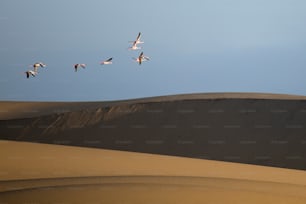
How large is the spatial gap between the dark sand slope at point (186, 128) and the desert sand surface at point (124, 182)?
8.12 m

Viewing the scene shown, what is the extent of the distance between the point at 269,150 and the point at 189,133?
3.10m

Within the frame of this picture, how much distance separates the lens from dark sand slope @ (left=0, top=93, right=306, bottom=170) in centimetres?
2442

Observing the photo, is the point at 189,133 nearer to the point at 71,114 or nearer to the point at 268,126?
the point at 268,126

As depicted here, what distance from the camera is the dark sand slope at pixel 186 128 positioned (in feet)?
80.1

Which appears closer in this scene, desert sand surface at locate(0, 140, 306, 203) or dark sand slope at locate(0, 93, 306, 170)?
desert sand surface at locate(0, 140, 306, 203)

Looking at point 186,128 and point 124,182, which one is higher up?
point 124,182

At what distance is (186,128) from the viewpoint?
24.9m

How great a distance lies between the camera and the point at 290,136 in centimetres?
2462

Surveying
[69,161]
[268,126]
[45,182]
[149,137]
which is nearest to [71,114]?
[149,137]

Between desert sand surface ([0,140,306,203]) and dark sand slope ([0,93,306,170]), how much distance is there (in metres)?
8.12

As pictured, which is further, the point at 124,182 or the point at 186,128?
the point at 186,128

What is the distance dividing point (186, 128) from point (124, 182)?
45.5 ft

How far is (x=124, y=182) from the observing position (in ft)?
36.4

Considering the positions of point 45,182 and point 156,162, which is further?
point 156,162
